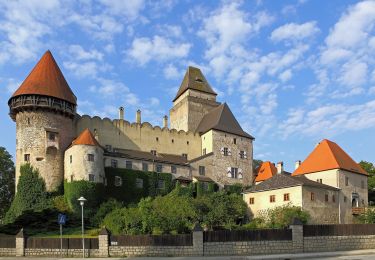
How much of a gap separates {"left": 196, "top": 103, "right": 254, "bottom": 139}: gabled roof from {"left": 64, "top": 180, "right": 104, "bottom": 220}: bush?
1959 centimetres

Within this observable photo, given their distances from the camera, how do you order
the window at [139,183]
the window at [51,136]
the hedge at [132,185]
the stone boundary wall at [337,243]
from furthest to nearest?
the window at [139,183]
the hedge at [132,185]
the window at [51,136]
the stone boundary wall at [337,243]

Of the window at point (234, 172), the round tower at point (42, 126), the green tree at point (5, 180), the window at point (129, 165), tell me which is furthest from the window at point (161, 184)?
the green tree at point (5, 180)

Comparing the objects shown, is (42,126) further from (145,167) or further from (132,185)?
(145,167)

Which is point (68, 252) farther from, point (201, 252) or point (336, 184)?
point (336, 184)

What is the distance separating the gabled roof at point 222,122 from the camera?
209 feet

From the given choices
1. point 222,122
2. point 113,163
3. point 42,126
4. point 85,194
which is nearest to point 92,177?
point 85,194

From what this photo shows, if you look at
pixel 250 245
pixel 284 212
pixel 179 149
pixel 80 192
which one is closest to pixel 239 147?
pixel 179 149

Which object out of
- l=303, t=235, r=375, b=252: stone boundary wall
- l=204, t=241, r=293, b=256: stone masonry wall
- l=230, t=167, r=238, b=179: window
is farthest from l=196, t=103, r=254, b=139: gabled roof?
l=204, t=241, r=293, b=256: stone masonry wall

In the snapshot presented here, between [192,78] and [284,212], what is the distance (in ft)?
106

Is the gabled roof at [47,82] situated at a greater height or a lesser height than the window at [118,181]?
greater

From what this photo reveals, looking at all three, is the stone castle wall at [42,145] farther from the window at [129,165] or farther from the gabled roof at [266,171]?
the gabled roof at [266,171]

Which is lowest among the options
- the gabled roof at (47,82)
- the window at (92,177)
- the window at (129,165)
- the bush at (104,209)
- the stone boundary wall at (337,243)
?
the stone boundary wall at (337,243)

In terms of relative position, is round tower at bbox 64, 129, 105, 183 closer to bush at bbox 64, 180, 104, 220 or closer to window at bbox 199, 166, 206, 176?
bush at bbox 64, 180, 104, 220

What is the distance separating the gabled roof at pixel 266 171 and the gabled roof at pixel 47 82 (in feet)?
89.9
